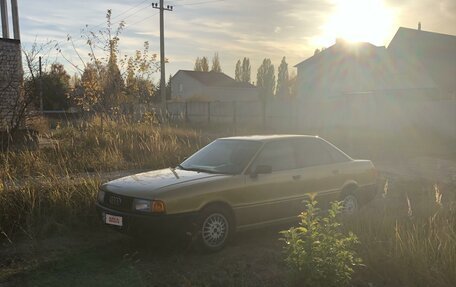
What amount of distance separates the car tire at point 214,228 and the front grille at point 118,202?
2.90 ft

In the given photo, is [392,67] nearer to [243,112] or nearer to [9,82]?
[243,112]

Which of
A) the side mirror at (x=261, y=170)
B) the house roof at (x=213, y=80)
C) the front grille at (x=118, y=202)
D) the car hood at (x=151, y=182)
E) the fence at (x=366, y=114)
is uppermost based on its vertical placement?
the house roof at (x=213, y=80)

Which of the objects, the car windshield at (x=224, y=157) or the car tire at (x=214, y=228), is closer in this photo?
the car tire at (x=214, y=228)

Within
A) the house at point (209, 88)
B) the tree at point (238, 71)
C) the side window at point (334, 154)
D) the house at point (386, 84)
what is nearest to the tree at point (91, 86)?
the side window at point (334, 154)

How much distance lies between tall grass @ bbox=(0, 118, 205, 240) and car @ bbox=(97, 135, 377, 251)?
3.20 feet

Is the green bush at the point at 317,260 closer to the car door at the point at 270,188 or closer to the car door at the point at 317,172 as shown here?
the car door at the point at 270,188

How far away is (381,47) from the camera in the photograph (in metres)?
42.1

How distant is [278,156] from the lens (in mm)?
6641

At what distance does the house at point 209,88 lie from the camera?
6573 centimetres

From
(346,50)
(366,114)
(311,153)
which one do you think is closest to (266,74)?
(346,50)

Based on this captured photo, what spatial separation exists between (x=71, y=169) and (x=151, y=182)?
4795 millimetres

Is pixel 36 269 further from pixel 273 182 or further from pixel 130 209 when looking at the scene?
pixel 273 182

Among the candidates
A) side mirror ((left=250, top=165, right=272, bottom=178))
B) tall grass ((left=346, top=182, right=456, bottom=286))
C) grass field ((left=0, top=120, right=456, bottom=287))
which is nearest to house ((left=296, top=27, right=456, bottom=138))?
grass field ((left=0, top=120, right=456, bottom=287))

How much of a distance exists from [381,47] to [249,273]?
1612 inches
